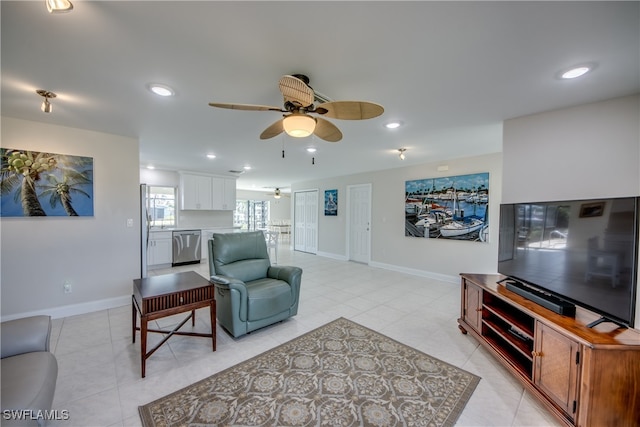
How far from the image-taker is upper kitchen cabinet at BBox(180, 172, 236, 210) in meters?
6.25

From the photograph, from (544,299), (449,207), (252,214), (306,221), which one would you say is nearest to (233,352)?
(544,299)

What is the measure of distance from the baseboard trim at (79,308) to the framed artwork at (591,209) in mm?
5084

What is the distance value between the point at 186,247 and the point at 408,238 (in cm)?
531

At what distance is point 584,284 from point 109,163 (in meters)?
5.09

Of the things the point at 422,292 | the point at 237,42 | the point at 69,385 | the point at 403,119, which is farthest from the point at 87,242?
the point at 422,292

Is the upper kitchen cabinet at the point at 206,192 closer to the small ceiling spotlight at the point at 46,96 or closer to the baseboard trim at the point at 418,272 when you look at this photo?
the small ceiling spotlight at the point at 46,96

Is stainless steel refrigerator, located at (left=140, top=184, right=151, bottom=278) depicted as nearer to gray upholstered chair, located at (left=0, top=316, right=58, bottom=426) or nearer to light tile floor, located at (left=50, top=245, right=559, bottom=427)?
light tile floor, located at (left=50, top=245, right=559, bottom=427)

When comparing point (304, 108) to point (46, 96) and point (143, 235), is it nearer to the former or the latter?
point (46, 96)

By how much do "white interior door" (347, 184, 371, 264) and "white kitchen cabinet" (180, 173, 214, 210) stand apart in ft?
12.3

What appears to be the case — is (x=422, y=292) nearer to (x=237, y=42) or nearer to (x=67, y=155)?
(x=237, y=42)

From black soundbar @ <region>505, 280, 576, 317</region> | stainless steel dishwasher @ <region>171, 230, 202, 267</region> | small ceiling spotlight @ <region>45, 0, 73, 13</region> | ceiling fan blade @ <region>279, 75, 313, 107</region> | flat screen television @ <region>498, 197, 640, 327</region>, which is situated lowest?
stainless steel dishwasher @ <region>171, 230, 202, 267</region>

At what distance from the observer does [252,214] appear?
12.2 meters

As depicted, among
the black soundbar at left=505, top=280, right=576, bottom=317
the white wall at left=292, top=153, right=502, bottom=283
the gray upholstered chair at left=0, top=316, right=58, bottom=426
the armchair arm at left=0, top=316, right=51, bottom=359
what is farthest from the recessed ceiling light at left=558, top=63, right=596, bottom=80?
the armchair arm at left=0, top=316, right=51, bottom=359

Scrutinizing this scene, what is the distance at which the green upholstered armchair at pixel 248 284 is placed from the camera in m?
2.55
